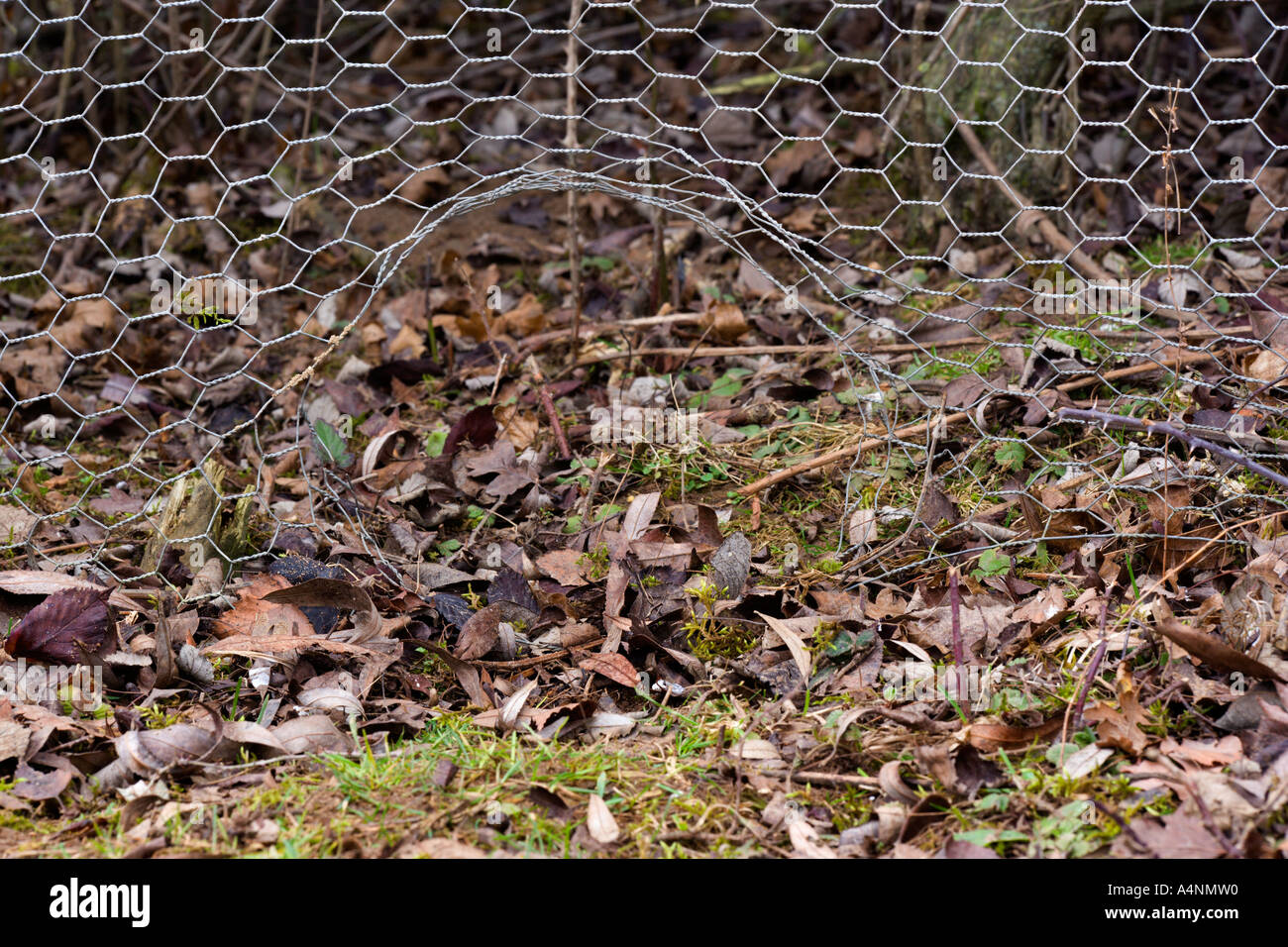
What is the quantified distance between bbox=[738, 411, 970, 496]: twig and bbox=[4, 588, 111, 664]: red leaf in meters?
1.20

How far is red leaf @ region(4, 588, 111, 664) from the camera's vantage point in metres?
1.98

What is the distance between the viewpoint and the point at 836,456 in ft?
7.62

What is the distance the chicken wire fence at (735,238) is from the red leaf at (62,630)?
235 millimetres

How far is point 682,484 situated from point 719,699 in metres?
0.60

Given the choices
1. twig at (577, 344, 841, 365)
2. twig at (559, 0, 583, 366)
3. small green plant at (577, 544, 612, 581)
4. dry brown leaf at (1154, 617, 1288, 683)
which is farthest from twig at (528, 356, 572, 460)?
dry brown leaf at (1154, 617, 1288, 683)

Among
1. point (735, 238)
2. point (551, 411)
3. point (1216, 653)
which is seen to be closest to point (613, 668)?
point (551, 411)

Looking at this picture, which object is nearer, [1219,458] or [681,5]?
[1219,458]

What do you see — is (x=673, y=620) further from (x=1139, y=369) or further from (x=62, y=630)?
(x=1139, y=369)

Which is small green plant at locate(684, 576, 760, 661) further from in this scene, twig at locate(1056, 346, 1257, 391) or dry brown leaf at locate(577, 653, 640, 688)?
twig at locate(1056, 346, 1257, 391)

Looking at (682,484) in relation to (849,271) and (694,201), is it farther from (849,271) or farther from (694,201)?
(694,201)

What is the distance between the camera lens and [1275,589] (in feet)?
5.98

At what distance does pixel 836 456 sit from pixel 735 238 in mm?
906

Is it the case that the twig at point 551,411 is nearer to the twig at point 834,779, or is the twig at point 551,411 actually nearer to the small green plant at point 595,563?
the small green plant at point 595,563

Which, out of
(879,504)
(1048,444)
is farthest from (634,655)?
(1048,444)
